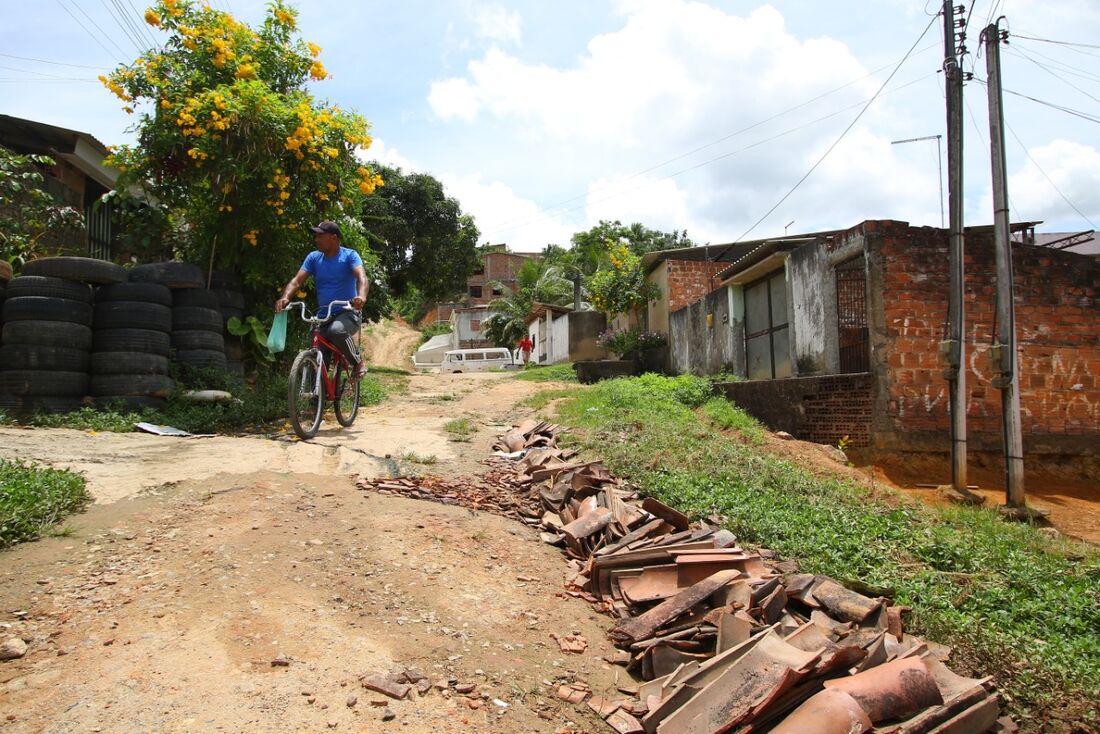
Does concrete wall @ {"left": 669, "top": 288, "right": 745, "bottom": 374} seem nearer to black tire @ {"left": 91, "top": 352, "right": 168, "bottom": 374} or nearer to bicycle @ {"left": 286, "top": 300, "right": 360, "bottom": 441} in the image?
bicycle @ {"left": 286, "top": 300, "right": 360, "bottom": 441}

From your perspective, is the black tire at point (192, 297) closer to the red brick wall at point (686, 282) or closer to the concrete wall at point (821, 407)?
the concrete wall at point (821, 407)

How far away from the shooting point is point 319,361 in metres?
6.14

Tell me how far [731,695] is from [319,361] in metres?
4.69

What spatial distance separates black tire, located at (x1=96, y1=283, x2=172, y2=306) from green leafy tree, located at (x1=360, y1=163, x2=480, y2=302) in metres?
17.3

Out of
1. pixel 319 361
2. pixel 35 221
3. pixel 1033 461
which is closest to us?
pixel 319 361

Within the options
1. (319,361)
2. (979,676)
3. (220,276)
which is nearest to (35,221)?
(220,276)

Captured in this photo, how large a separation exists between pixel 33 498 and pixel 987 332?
11.0 m

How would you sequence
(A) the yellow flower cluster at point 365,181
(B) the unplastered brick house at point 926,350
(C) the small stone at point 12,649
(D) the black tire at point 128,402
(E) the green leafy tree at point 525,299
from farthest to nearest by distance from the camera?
(E) the green leafy tree at point 525,299
(B) the unplastered brick house at point 926,350
(A) the yellow flower cluster at point 365,181
(D) the black tire at point 128,402
(C) the small stone at point 12,649

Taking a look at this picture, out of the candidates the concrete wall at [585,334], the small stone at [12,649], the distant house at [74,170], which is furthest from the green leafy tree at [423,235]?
the small stone at [12,649]

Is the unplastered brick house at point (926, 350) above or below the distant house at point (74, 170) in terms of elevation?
below

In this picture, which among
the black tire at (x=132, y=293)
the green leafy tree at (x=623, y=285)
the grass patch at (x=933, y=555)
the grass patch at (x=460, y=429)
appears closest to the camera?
the grass patch at (x=933, y=555)

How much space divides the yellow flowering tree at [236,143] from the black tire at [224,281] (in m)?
0.15

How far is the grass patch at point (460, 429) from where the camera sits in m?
6.96

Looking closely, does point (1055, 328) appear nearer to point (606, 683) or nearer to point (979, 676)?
point (979, 676)
